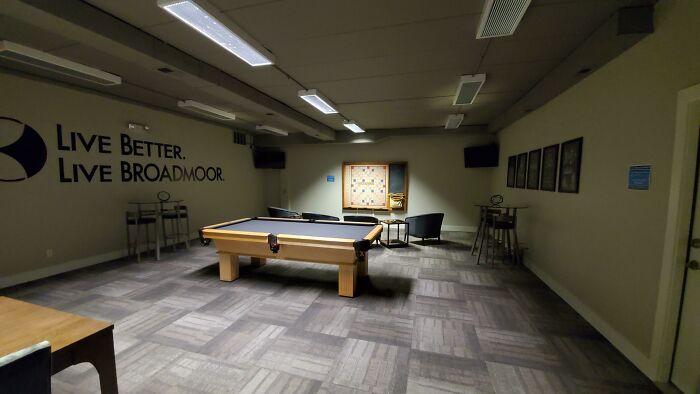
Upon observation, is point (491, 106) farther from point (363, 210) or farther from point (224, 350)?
point (224, 350)

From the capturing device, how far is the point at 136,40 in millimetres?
2453

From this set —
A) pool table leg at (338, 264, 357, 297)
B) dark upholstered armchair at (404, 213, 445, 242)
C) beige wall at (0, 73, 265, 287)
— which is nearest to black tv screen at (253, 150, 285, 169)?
beige wall at (0, 73, 265, 287)

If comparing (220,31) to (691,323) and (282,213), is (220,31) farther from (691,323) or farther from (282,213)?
(282,213)

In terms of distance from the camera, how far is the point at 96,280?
12.4 ft

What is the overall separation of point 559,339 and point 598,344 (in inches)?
11.9

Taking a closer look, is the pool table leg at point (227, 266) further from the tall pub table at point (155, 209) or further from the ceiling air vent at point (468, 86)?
the ceiling air vent at point (468, 86)

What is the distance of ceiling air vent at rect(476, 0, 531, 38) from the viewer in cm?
194

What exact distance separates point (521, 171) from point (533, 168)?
58cm

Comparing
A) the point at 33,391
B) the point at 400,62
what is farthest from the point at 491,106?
the point at 33,391

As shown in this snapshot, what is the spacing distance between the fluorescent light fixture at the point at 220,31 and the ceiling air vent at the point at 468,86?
2.42m

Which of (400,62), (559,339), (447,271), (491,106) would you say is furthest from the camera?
(491,106)

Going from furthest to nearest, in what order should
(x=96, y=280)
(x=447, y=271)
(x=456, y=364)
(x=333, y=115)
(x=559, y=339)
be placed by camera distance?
(x=333, y=115)
(x=447, y=271)
(x=96, y=280)
(x=559, y=339)
(x=456, y=364)

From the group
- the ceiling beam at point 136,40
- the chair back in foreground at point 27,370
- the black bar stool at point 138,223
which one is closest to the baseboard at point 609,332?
the chair back in foreground at point 27,370

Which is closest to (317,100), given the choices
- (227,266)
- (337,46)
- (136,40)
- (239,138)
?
(337,46)
